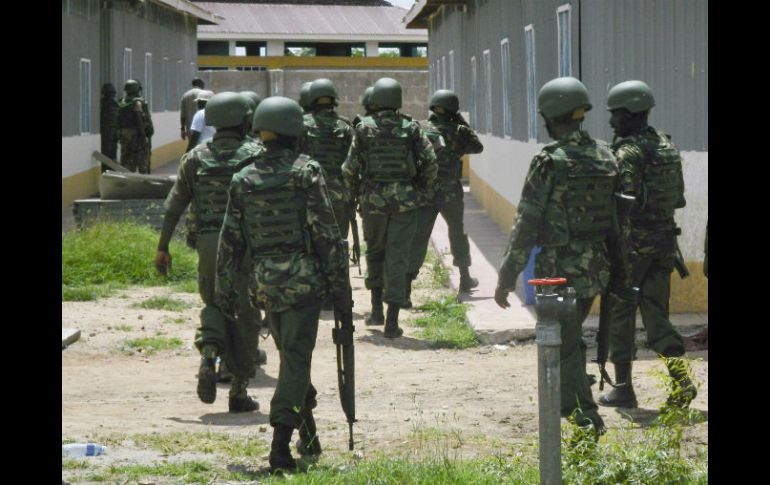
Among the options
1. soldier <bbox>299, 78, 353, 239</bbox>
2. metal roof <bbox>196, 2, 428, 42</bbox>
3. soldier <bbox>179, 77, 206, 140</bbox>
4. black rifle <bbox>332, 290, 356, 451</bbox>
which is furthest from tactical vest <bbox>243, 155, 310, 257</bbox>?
metal roof <bbox>196, 2, 428, 42</bbox>

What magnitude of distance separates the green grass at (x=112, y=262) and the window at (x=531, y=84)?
363 centimetres

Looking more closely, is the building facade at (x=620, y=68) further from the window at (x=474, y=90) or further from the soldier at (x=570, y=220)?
the window at (x=474, y=90)

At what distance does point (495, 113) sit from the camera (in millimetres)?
17828

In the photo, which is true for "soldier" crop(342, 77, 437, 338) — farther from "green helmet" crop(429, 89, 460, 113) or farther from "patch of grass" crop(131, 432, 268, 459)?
"patch of grass" crop(131, 432, 268, 459)

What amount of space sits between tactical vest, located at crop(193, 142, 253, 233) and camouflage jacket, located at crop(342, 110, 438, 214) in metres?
2.65

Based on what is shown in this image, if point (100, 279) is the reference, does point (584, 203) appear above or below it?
above

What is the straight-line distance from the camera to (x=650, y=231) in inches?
305

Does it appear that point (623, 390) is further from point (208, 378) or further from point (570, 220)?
point (208, 378)

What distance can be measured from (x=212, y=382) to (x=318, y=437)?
718mm

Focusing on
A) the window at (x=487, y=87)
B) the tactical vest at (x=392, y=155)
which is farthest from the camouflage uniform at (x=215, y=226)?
the window at (x=487, y=87)

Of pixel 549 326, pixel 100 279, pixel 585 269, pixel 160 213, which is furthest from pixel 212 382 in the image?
pixel 160 213
